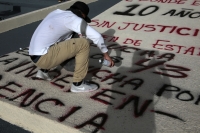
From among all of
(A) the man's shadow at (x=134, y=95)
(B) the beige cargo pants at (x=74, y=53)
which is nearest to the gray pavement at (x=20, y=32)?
(B) the beige cargo pants at (x=74, y=53)

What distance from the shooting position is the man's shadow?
9.82ft

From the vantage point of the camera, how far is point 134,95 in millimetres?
3646

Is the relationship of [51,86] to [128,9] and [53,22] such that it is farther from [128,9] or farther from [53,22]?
[128,9]

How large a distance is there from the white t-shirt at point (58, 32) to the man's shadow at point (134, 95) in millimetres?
716

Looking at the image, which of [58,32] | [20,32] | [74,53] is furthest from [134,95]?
[20,32]

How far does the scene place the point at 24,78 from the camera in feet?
14.2

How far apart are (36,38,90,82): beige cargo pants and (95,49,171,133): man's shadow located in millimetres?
505

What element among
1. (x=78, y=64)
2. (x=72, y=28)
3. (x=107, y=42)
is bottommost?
(x=107, y=42)

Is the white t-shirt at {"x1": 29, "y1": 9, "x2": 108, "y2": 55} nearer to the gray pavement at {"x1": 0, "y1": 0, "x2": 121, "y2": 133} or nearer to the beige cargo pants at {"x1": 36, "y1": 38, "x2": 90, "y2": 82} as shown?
the beige cargo pants at {"x1": 36, "y1": 38, "x2": 90, "y2": 82}

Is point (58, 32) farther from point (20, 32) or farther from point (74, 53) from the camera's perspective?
point (20, 32)

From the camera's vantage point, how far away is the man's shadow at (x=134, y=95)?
9.82 ft

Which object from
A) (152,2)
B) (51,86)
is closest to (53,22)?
(51,86)

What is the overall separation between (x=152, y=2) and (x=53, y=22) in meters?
5.38

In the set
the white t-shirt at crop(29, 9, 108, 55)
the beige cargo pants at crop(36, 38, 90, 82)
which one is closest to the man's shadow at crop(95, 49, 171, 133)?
the beige cargo pants at crop(36, 38, 90, 82)
